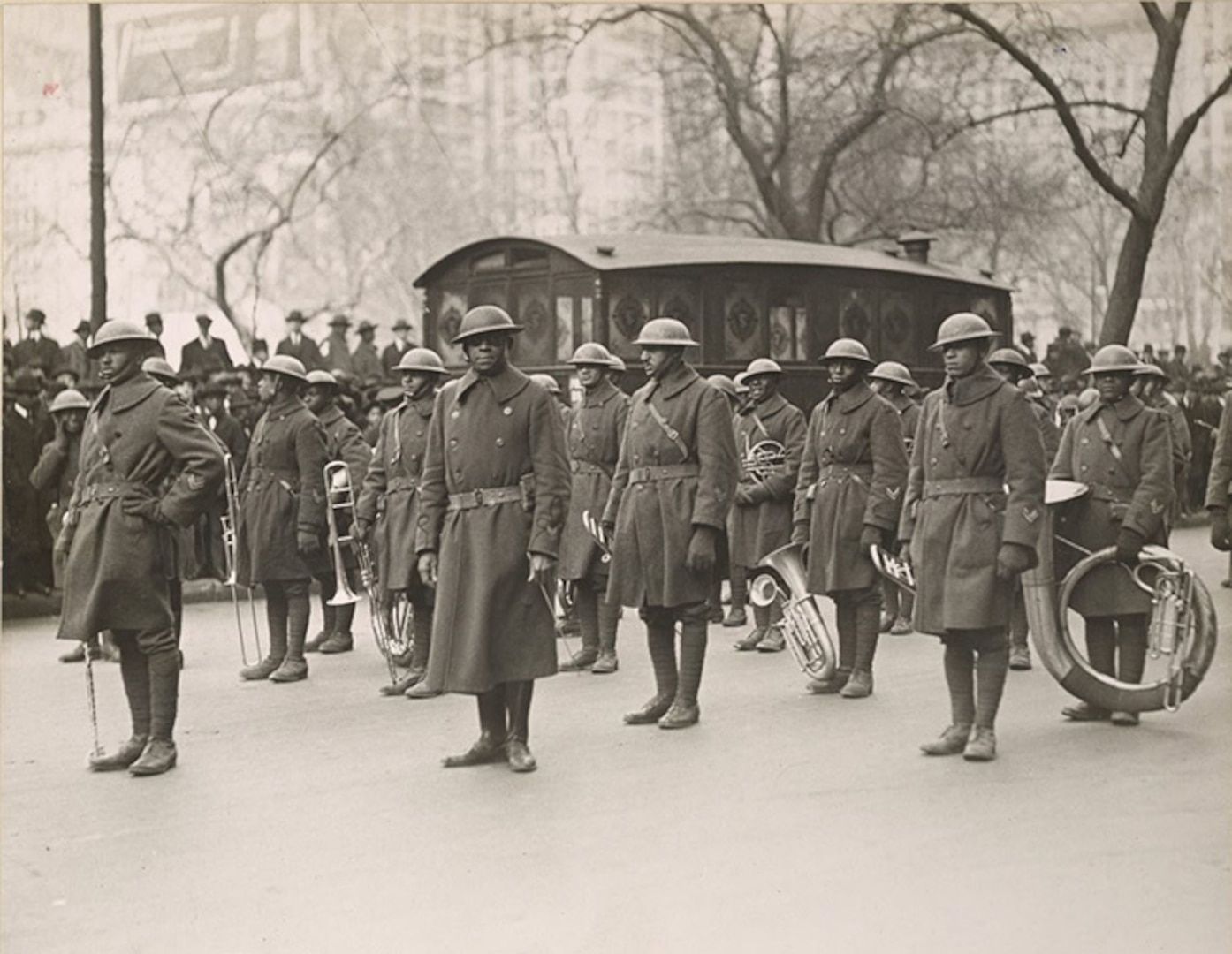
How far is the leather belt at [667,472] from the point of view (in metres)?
8.48

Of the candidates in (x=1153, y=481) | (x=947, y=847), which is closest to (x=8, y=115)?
(x=947, y=847)

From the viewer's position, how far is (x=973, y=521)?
7.45 metres

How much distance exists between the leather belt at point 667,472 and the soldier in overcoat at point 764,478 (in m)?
2.95

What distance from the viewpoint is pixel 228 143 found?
16.2m

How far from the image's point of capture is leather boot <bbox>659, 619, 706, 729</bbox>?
840cm

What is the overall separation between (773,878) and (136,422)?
11.9 ft

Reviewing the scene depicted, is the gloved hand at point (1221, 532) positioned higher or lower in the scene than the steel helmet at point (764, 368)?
lower

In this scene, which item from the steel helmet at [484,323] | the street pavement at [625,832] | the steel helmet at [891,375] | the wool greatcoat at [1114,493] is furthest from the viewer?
the steel helmet at [891,375]

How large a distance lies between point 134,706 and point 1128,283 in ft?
24.2

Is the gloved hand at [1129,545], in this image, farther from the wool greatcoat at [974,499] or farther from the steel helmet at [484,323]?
the steel helmet at [484,323]

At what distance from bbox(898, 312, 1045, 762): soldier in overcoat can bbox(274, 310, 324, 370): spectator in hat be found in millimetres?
11188

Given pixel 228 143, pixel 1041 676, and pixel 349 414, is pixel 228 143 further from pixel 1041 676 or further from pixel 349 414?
pixel 1041 676

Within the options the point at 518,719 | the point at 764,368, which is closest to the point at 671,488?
the point at 518,719

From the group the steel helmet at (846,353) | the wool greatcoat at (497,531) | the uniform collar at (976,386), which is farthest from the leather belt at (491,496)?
the steel helmet at (846,353)
